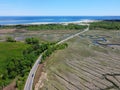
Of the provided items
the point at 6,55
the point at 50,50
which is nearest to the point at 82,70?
the point at 50,50

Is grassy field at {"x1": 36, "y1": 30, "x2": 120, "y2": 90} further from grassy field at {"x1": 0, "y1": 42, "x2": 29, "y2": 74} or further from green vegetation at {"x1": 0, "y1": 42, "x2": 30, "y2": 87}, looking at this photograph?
grassy field at {"x1": 0, "y1": 42, "x2": 29, "y2": 74}

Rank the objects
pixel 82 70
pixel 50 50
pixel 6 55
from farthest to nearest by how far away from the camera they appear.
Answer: pixel 50 50, pixel 6 55, pixel 82 70

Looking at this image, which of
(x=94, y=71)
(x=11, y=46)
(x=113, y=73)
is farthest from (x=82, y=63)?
(x=11, y=46)

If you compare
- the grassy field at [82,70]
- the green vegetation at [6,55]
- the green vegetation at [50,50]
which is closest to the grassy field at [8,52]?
the green vegetation at [6,55]

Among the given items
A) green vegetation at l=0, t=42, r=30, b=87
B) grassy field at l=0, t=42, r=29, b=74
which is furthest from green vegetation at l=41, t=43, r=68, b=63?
grassy field at l=0, t=42, r=29, b=74

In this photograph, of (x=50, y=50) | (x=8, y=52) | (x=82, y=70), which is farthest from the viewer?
(x=8, y=52)

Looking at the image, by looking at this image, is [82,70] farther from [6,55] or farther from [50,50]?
[6,55]

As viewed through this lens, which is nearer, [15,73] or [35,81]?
[35,81]

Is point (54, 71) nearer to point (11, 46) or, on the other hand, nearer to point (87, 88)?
point (87, 88)
